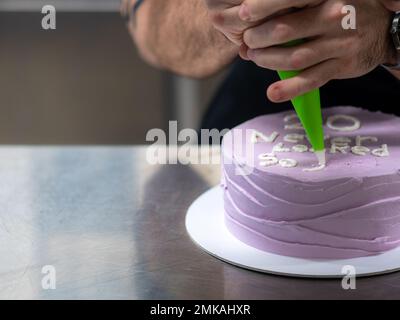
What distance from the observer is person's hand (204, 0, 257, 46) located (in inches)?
35.7

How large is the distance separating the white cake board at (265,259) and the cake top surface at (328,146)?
4.8 inches

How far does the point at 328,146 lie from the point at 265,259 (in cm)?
21

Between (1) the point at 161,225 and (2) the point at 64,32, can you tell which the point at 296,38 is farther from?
(2) the point at 64,32

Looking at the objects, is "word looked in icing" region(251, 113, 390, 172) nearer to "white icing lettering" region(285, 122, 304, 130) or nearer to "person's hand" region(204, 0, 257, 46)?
"white icing lettering" region(285, 122, 304, 130)

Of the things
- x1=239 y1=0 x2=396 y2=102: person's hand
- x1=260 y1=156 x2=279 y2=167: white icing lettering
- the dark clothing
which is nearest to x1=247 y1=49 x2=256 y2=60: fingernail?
x1=239 y1=0 x2=396 y2=102: person's hand

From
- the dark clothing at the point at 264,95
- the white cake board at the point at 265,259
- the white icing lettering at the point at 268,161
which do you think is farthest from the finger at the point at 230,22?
the dark clothing at the point at 264,95

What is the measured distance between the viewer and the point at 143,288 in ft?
3.01

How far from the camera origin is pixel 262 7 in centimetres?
87

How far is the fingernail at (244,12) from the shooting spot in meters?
0.88

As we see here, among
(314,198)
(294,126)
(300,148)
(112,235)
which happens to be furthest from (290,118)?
(112,235)

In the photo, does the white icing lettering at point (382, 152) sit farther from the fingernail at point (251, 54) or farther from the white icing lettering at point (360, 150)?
the fingernail at point (251, 54)

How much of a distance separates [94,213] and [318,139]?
0.40 metres

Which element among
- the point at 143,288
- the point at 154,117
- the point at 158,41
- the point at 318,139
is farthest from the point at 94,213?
the point at 154,117

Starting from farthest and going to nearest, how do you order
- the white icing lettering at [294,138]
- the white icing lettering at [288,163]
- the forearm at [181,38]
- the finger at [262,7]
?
1. the forearm at [181,38]
2. the white icing lettering at [294,138]
3. the white icing lettering at [288,163]
4. the finger at [262,7]
